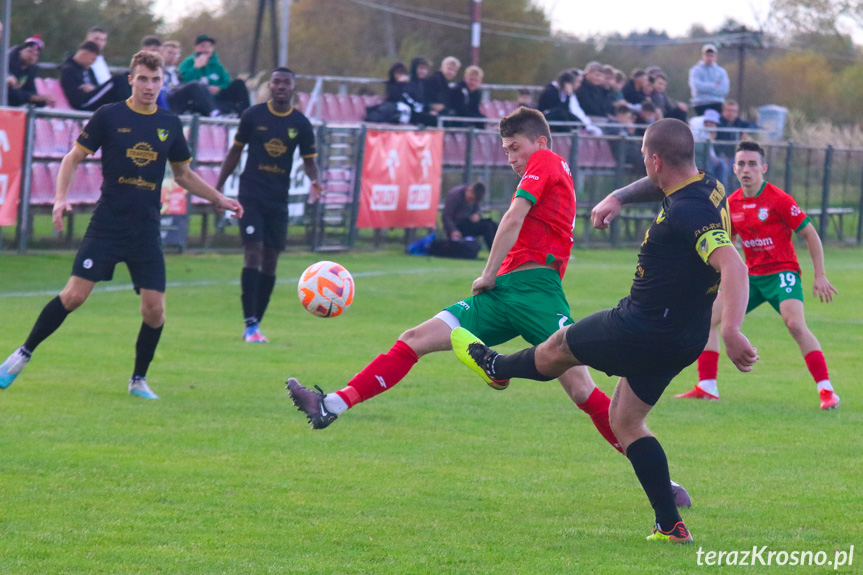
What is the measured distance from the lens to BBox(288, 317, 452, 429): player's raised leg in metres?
6.32

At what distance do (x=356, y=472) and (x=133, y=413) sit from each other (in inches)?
85.2

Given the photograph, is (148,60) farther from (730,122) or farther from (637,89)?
(730,122)

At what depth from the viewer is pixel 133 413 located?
812cm

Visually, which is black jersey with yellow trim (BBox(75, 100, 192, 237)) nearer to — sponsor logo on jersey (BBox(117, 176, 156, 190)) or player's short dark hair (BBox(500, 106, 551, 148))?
sponsor logo on jersey (BBox(117, 176, 156, 190))

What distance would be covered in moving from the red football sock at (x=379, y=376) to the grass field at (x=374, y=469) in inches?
18.2

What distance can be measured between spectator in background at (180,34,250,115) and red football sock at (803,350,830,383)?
1269cm

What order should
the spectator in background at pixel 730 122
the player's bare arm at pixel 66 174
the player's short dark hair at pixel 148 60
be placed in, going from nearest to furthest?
the player's short dark hair at pixel 148 60
the player's bare arm at pixel 66 174
the spectator in background at pixel 730 122

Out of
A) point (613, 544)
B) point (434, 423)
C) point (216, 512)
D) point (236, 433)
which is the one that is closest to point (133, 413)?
point (236, 433)

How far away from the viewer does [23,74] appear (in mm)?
17594

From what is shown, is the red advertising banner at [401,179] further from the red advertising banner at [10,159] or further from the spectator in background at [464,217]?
the red advertising banner at [10,159]

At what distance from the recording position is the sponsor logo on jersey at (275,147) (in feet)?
38.8

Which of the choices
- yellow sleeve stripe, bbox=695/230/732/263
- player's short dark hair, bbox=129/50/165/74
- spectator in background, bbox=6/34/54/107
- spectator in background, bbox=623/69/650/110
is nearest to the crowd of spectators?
spectator in background, bbox=6/34/54/107

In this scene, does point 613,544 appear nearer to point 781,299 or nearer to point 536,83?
point 781,299

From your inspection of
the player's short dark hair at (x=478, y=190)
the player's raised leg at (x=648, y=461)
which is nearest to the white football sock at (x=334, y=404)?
the player's raised leg at (x=648, y=461)
